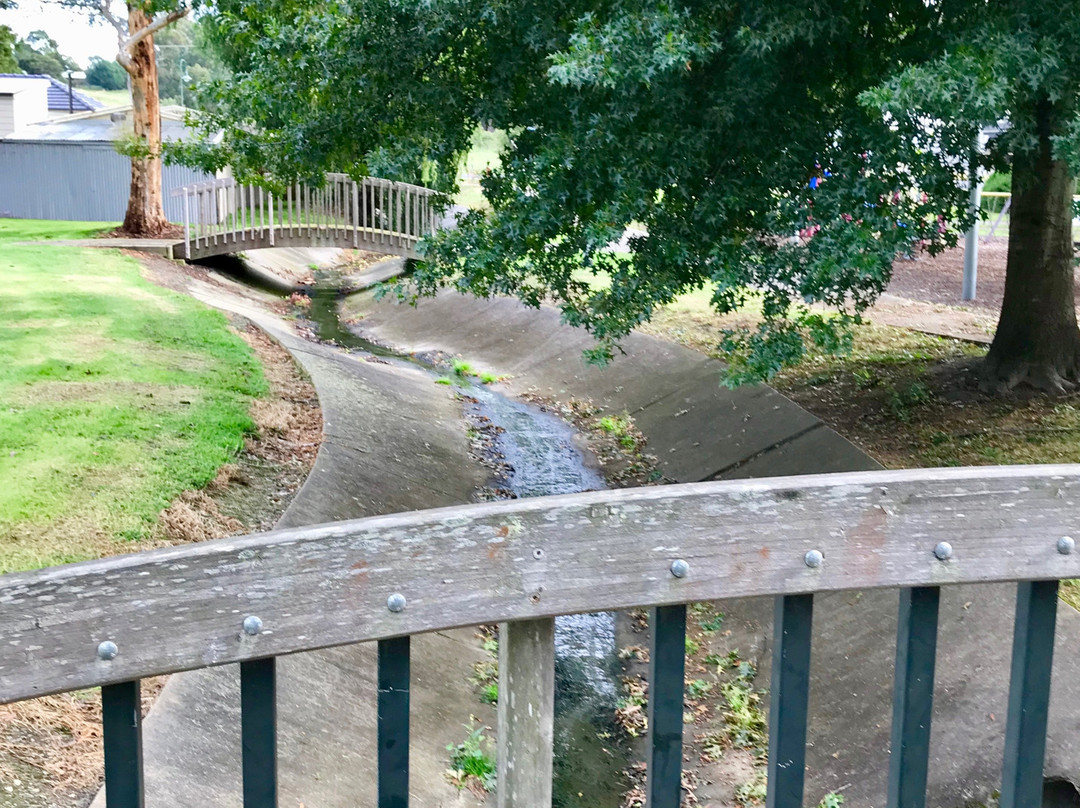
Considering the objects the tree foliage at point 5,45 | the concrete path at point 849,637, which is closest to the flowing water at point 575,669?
the concrete path at point 849,637

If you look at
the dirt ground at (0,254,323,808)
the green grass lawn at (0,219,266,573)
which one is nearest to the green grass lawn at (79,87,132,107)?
the green grass lawn at (0,219,266,573)

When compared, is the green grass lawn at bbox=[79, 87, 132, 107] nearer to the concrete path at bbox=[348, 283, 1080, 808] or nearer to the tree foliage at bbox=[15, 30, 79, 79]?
the tree foliage at bbox=[15, 30, 79, 79]

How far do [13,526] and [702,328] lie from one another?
1097 cm

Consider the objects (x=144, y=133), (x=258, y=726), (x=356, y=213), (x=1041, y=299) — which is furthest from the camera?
(x=144, y=133)

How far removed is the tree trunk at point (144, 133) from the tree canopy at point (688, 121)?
15.8 meters

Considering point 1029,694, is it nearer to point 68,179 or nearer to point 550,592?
point 550,592

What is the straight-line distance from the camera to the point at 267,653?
151 centimetres

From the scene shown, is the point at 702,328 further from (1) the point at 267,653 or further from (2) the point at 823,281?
(1) the point at 267,653

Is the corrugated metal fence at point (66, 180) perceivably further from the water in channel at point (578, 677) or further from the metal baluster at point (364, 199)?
the water in channel at point (578, 677)

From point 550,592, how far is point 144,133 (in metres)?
23.9

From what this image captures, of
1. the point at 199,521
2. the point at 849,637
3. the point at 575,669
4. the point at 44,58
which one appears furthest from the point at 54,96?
the point at 849,637

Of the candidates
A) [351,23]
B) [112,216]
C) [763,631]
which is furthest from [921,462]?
[112,216]

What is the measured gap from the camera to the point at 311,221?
76.7ft

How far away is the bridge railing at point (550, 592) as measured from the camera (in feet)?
4.81
